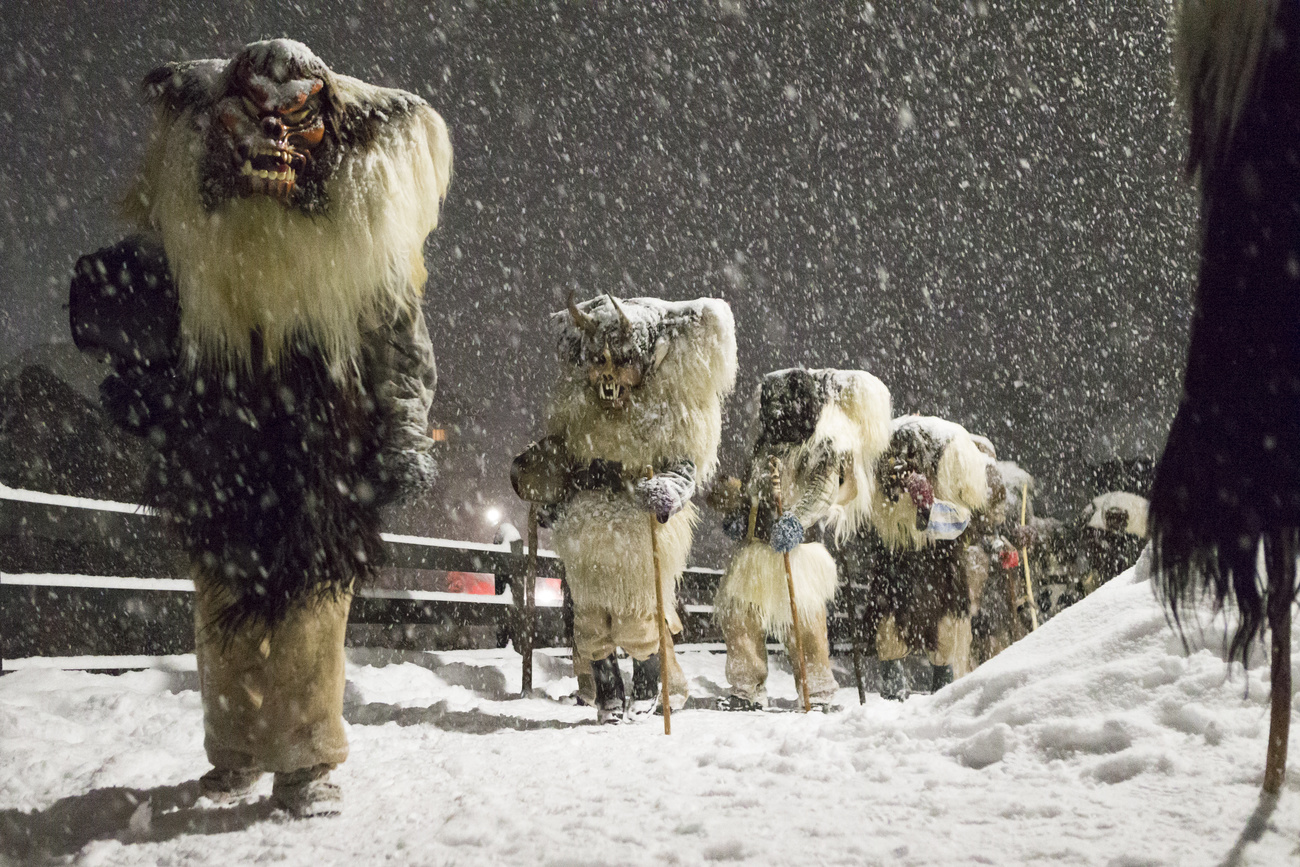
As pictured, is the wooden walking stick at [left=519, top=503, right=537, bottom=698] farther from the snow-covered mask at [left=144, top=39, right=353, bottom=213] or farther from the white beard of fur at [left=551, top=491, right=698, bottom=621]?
the snow-covered mask at [left=144, top=39, right=353, bottom=213]

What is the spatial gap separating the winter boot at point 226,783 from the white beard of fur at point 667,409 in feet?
7.26

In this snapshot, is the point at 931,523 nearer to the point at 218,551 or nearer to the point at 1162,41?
the point at 1162,41

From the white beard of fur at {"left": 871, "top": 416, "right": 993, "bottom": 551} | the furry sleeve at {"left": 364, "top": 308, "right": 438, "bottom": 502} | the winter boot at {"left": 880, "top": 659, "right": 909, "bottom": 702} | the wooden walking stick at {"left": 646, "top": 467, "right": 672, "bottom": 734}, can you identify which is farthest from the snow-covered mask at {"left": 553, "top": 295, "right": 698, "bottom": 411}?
the winter boot at {"left": 880, "top": 659, "right": 909, "bottom": 702}

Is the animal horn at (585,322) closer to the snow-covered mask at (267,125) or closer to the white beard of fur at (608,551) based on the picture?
the white beard of fur at (608,551)

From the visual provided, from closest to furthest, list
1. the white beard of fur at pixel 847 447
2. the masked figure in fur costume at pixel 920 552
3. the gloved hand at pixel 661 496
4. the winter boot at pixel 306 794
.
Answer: the winter boot at pixel 306 794
the gloved hand at pixel 661 496
the white beard of fur at pixel 847 447
the masked figure in fur costume at pixel 920 552

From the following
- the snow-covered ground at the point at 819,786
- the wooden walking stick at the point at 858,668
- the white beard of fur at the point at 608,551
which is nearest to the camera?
the snow-covered ground at the point at 819,786

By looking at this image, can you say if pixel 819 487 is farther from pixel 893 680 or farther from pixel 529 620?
pixel 529 620

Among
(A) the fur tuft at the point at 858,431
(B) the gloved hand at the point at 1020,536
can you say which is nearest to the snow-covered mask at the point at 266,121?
(A) the fur tuft at the point at 858,431

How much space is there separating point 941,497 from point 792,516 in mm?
1565

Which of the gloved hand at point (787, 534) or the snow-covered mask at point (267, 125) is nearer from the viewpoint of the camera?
the snow-covered mask at point (267, 125)

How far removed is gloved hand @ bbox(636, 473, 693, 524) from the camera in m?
3.95

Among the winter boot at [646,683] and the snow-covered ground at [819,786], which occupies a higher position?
the snow-covered ground at [819,786]

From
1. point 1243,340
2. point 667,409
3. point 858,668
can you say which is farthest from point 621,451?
point 1243,340

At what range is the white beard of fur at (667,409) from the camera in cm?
422
